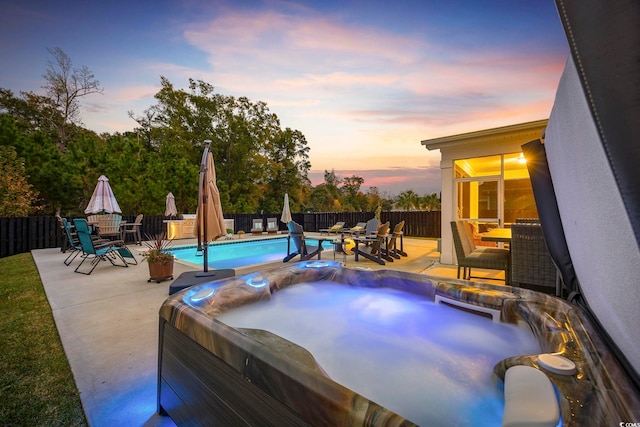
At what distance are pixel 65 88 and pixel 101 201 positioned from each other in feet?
35.2

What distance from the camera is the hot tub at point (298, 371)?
0.82 meters

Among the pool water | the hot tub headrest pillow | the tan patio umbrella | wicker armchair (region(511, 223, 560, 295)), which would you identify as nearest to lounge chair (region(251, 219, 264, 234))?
the pool water

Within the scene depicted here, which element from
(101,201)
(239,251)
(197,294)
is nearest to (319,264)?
(197,294)

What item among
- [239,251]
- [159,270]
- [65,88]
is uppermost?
[65,88]

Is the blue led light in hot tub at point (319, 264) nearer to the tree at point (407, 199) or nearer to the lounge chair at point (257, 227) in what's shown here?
the lounge chair at point (257, 227)

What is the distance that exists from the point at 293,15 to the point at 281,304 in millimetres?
6012

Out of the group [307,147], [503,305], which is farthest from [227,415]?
[307,147]

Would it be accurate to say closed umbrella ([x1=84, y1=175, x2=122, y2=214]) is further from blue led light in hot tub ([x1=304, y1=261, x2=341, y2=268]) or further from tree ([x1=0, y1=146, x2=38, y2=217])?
blue led light in hot tub ([x1=304, y1=261, x2=341, y2=268])

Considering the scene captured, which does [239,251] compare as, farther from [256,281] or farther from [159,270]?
[256,281]

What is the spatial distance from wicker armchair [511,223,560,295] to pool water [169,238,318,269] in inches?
191

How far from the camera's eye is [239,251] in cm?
938

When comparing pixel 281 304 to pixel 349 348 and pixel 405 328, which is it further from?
pixel 405 328

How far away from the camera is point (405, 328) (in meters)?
2.19

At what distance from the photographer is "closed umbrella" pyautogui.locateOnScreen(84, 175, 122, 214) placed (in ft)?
25.3
